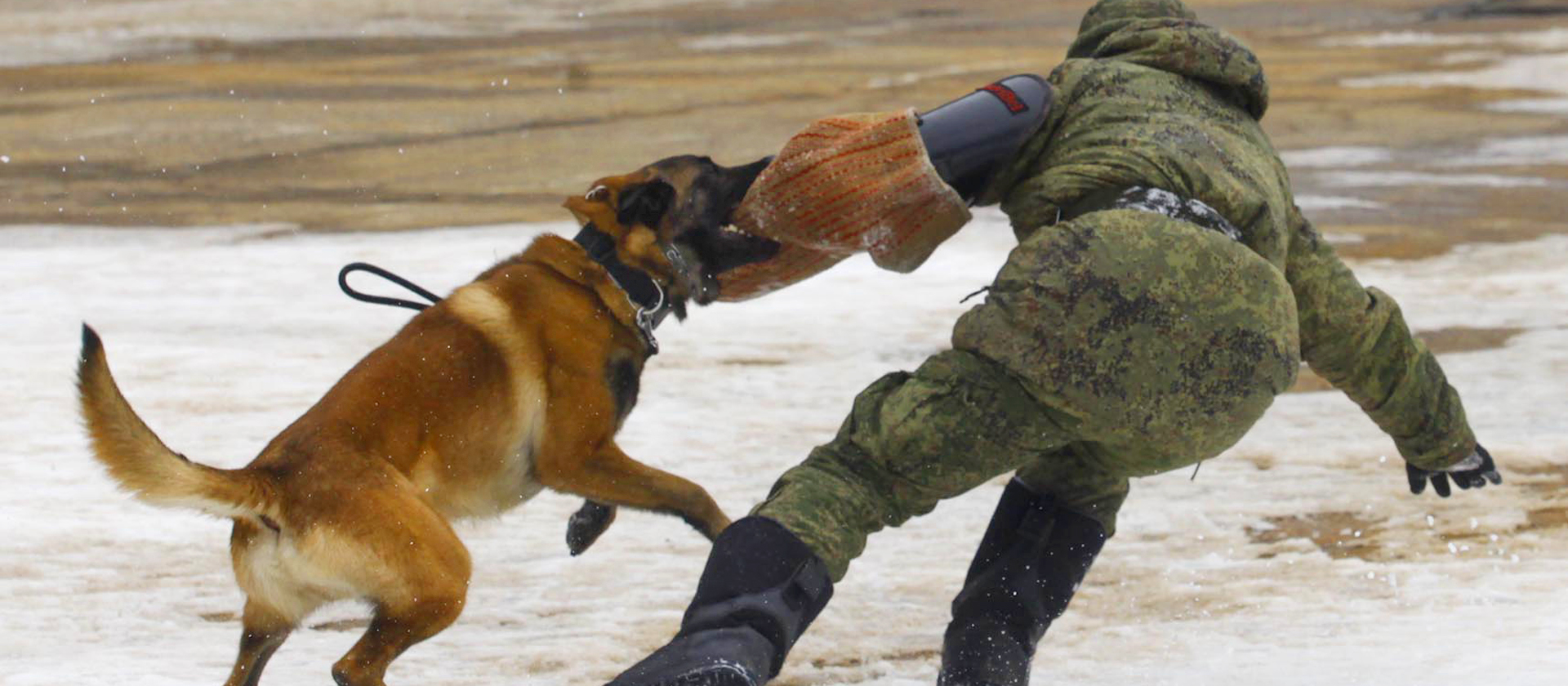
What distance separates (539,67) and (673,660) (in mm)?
12088

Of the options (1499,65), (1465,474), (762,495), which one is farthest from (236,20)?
(1465,474)

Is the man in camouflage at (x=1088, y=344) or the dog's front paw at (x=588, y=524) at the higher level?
the man in camouflage at (x=1088, y=344)

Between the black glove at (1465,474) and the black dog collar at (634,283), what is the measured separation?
1.50 m

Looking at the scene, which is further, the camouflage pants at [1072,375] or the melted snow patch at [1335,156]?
the melted snow patch at [1335,156]

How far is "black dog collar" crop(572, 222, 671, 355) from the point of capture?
12.0ft

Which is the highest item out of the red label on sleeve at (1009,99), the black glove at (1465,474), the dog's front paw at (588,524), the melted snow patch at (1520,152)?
the red label on sleeve at (1009,99)

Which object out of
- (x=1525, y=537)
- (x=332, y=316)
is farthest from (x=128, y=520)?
(x=1525, y=537)

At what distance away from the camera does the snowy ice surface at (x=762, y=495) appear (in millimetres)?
3496

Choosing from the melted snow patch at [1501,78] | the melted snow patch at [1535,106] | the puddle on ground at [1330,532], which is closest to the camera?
the puddle on ground at [1330,532]

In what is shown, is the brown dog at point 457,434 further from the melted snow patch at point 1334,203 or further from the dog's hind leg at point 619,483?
the melted snow patch at point 1334,203

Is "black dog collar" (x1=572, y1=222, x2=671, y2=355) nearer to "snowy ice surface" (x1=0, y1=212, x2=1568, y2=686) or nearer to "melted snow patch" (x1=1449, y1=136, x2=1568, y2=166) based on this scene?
"snowy ice surface" (x1=0, y1=212, x2=1568, y2=686)

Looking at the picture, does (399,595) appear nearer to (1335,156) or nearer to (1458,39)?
(1335,156)

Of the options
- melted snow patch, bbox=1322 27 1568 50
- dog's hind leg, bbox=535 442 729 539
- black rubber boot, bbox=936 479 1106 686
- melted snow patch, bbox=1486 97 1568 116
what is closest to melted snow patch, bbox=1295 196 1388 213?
melted snow patch, bbox=1486 97 1568 116

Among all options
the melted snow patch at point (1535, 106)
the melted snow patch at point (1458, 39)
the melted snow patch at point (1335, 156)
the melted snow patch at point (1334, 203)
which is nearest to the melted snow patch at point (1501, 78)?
the melted snow patch at point (1535, 106)
